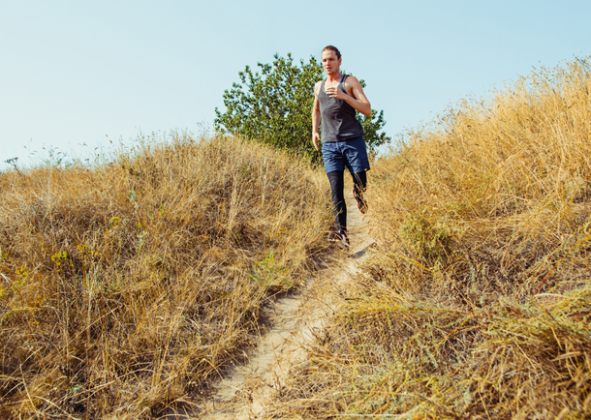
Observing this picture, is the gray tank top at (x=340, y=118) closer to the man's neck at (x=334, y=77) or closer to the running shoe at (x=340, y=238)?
the man's neck at (x=334, y=77)

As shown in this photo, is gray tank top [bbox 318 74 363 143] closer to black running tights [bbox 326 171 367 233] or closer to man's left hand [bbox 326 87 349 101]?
man's left hand [bbox 326 87 349 101]

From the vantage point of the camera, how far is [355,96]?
4.44 metres

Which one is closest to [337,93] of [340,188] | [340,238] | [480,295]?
[340,188]

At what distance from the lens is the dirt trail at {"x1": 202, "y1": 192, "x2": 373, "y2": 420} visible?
2.67 meters

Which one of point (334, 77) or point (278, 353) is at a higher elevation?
point (334, 77)

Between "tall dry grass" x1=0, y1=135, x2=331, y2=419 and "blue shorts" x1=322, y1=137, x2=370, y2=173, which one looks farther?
"blue shorts" x1=322, y1=137, x2=370, y2=173

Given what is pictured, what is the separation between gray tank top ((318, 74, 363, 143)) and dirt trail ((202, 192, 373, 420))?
1618 mm

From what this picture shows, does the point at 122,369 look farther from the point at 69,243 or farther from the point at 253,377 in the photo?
the point at 69,243

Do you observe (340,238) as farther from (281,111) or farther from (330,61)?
(281,111)

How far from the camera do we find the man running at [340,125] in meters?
4.39

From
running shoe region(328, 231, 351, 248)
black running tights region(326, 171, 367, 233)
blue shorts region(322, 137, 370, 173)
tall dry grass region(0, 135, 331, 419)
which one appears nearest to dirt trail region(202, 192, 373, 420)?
tall dry grass region(0, 135, 331, 419)

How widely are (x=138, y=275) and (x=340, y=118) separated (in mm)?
2956

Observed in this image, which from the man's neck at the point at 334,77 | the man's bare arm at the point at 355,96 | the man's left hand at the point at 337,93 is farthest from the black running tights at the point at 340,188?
the man's neck at the point at 334,77

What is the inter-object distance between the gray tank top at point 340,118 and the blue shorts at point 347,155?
0.07 metres
